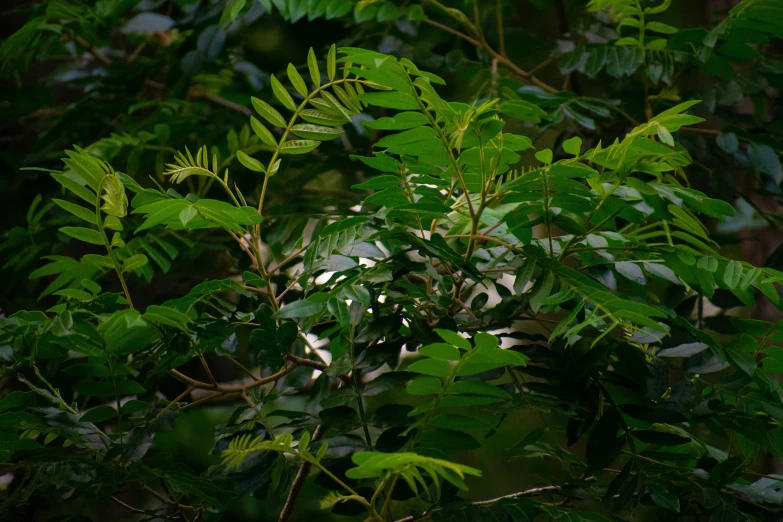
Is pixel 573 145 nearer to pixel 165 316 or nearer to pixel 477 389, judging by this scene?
pixel 477 389

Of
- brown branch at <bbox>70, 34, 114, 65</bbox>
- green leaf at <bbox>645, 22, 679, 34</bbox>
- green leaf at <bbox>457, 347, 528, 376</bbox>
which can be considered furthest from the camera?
brown branch at <bbox>70, 34, 114, 65</bbox>

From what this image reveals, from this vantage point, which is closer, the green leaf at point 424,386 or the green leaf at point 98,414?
the green leaf at point 424,386

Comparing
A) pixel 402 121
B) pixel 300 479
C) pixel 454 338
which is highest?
pixel 402 121

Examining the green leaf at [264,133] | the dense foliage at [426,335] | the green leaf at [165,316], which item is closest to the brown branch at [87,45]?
the dense foliage at [426,335]

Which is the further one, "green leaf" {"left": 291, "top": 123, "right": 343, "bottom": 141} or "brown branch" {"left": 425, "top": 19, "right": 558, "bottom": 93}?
"brown branch" {"left": 425, "top": 19, "right": 558, "bottom": 93}

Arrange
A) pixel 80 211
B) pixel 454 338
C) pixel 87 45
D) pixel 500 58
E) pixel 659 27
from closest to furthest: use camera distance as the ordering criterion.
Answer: pixel 454 338
pixel 80 211
pixel 659 27
pixel 500 58
pixel 87 45

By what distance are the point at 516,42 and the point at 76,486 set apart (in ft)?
3.41

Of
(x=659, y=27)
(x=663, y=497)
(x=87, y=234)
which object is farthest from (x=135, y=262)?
(x=659, y=27)

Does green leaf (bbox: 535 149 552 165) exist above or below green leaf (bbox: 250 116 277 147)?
above

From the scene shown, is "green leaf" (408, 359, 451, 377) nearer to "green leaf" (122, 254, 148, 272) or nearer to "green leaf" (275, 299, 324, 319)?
"green leaf" (275, 299, 324, 319)

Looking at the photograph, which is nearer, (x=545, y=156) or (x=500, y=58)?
(x=545, y=156)

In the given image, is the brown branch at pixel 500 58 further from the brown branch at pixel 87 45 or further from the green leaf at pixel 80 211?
the green leaf at pixel 80 211

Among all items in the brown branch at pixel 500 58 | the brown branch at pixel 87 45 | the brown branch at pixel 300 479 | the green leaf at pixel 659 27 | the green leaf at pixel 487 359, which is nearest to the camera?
the green leaf at pixel 487 359

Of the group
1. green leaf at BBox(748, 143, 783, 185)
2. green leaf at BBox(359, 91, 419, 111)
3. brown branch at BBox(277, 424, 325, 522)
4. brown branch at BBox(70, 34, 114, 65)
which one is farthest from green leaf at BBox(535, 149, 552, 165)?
brown branch at BBox(70, 34, 114, 65)
